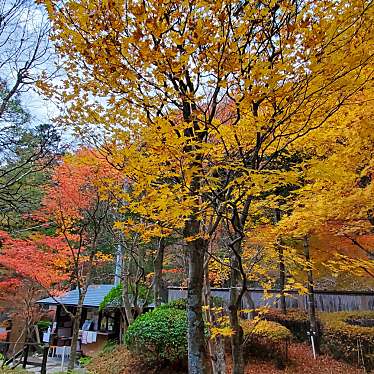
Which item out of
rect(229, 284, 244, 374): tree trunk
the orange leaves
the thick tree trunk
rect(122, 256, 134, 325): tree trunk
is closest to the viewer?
the thick tree trunk

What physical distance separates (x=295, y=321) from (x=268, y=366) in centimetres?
261

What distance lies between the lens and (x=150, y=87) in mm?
2918

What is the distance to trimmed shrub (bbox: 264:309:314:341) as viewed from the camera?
10461 mm

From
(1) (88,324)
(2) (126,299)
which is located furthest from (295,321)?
(1) (88,324)

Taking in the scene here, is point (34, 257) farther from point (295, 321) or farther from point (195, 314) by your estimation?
point (195, 314)

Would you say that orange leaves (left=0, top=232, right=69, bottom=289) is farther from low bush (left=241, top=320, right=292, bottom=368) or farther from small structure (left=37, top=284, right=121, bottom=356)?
low bush (left=241, top=320, right=292, bottom=368)

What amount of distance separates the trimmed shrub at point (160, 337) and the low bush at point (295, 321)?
409 centimetres

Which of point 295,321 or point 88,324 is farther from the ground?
point 295,321

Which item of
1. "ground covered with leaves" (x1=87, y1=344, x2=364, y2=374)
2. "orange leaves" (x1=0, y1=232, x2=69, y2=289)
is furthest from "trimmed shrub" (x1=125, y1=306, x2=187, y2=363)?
"orange leaves" (x1=0, y1=232, x2=69, y2=289)

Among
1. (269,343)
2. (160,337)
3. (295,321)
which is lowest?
(269,343)

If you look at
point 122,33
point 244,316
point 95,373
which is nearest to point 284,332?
point 244,316

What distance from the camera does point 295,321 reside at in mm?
10688

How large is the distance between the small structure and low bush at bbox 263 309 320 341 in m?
5.87

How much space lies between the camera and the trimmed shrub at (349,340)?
873 centimetres
